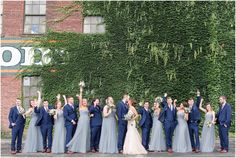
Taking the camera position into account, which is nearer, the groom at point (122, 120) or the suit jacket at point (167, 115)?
the groom at point (122, 120)

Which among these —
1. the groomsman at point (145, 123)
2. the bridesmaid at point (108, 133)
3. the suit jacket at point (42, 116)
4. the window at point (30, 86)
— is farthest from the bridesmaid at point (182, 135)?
the window at point (30, 86)

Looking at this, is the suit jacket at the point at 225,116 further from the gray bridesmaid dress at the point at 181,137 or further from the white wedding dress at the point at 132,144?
the white wedding dress at the point at 132,144

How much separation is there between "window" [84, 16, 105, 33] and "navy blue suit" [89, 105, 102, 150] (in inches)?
288

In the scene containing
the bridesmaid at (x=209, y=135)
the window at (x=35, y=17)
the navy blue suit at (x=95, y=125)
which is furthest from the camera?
the window at (x=35, y=17)

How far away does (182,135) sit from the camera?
1571cm

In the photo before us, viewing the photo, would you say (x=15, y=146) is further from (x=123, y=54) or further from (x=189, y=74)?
(x=189, y=74)

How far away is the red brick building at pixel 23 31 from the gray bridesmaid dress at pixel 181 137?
26.5ft

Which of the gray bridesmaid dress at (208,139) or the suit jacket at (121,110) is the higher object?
the suit jacket at (121,110)

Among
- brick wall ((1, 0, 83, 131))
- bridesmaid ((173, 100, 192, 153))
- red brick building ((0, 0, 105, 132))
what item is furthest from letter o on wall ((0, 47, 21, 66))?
bridesmaid ((173, 100, 192, 153))

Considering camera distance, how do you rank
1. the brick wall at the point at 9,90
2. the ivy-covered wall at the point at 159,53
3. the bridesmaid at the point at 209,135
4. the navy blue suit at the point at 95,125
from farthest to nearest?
the brick wall at the point at 9,90
the ivy-covered wall at the point at 159,53
the bridesmaid at the point at 209,135
the navy blue suit at the point at 95,125

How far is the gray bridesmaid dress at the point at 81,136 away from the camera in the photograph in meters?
15.4

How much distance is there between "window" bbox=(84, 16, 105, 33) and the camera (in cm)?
2234

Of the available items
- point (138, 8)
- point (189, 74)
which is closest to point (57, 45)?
point (138, 8)

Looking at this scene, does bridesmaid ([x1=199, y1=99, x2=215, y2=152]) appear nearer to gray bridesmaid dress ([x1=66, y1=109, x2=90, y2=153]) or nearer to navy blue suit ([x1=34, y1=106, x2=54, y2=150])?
gray bridesmaid dress ([x1=66, y1=109, x2=90, y2=153])
